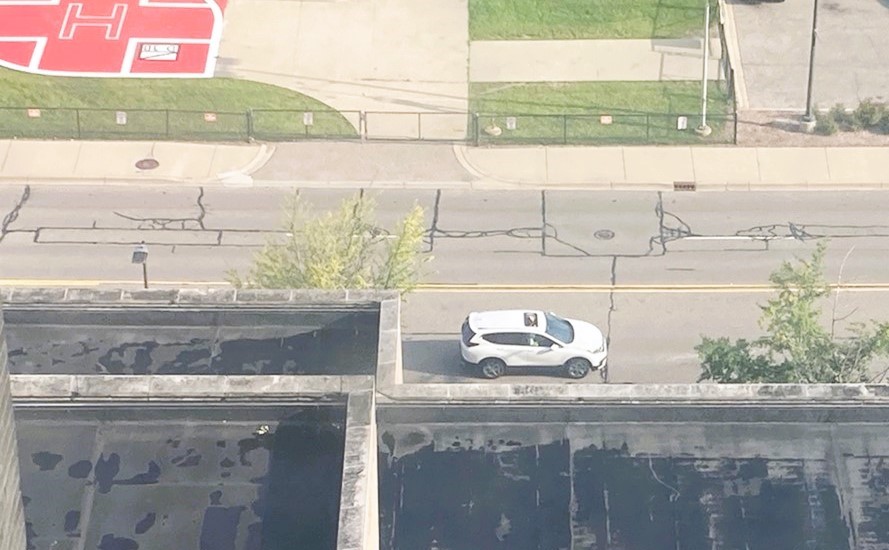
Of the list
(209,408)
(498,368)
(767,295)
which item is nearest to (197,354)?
(209,408)

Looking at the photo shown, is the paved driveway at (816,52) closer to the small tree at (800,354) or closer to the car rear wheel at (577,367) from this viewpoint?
the car rear wheel at (577,367)

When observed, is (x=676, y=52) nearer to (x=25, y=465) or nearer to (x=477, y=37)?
(x=477, y=37)

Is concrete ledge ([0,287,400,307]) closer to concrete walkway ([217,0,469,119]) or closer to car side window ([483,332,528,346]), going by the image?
car side window ([483,332,528,346])

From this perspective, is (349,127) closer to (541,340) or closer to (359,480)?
(541,340)

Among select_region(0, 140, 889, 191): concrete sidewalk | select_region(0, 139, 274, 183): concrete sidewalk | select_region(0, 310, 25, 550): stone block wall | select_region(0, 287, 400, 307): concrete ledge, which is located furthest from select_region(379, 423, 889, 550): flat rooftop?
select_region(0, 139, 274, 183): concrete sidewalk

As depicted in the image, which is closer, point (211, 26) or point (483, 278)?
point (483, 278)
